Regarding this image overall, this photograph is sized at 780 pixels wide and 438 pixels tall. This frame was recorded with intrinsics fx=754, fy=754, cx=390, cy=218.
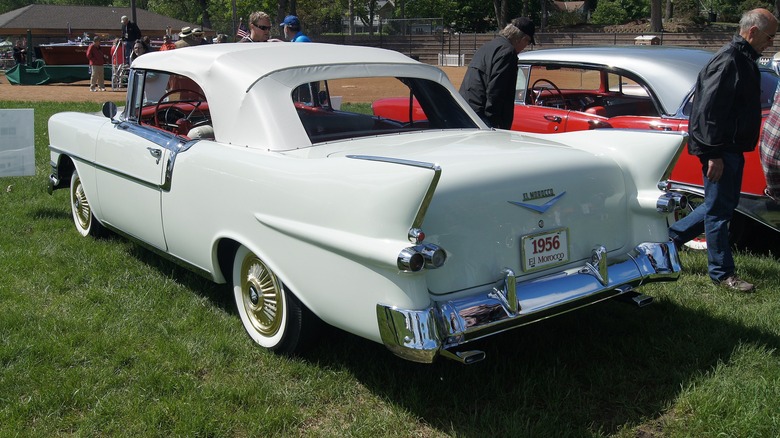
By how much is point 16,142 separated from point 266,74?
12.8 ft

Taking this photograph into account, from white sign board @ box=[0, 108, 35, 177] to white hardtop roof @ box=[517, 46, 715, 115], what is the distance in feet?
15.9

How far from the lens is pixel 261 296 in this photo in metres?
3.85

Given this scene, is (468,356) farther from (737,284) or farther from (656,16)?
(656,16)

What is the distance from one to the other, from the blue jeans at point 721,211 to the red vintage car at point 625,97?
1.93ft

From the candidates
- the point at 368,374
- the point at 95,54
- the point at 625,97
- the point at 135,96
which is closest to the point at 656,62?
the point at 625,97

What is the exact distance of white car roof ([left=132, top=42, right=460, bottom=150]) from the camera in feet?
12.8

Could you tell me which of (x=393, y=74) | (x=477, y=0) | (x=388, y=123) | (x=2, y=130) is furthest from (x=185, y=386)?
(x=477, y=0)

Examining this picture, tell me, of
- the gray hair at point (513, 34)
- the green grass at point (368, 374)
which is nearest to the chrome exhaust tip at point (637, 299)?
the green grass at point (368, 374)

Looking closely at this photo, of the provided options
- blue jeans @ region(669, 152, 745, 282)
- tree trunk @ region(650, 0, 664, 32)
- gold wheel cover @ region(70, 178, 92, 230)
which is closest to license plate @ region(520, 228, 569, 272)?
blue jeans @ region(669, 152, 745, 282)

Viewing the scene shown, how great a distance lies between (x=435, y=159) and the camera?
11.1ft

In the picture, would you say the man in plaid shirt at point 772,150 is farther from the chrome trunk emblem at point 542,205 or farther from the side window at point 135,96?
the side window at point 135,96

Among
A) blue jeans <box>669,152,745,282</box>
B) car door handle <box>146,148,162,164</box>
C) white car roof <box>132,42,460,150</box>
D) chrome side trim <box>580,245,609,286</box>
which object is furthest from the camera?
blue jeans <box>669,152,745,282</box>

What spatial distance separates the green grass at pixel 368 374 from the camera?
3178 millimetres

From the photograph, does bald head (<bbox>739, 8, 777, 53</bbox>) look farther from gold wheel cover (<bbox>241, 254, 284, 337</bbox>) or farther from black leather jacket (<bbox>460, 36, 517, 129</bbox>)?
gold wheel cover (<bbox>241, 254, 284, 337</bbox>)
